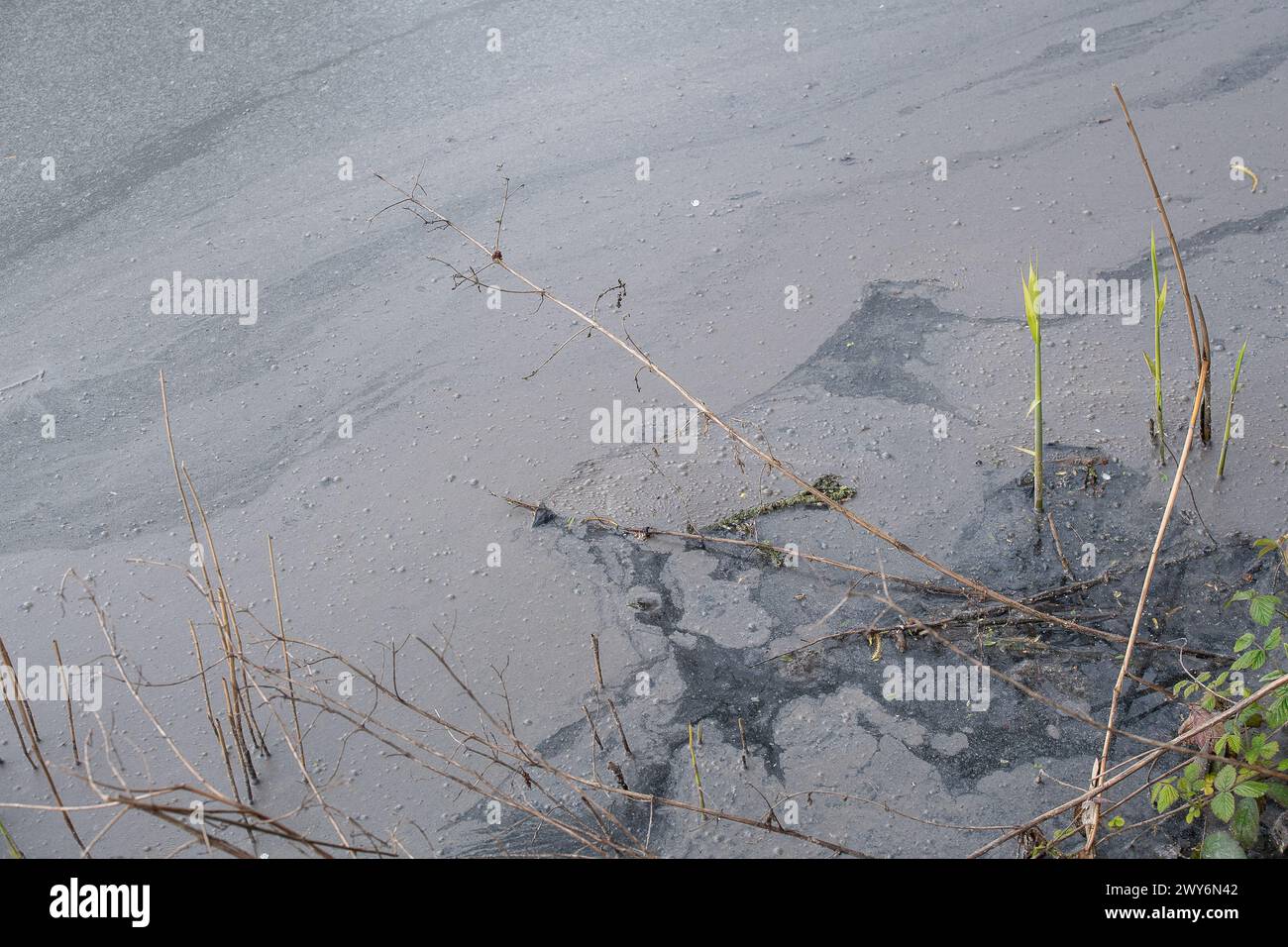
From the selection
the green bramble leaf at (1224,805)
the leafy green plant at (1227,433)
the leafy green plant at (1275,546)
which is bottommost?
the green bramble leaf at (1224,805)

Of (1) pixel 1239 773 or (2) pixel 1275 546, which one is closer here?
(1) pixel 1239 773

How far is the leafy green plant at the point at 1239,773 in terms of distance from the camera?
1.29m

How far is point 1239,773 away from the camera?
52.0 inches

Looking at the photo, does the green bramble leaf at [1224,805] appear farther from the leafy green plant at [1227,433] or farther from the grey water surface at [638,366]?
the leafy green plant at [1227,433]

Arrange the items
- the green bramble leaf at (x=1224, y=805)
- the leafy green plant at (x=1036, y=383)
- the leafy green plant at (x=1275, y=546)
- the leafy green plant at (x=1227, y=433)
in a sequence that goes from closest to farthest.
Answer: the green bramble leaf at (x=1224, y=805), the leafy green plant at (x=1275, y=546), the leafy green plant at (x=1036, y=383), the leafy green plant at (x=1227, y=433)

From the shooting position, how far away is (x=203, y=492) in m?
2.04

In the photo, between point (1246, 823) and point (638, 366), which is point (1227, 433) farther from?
point (638, 366)

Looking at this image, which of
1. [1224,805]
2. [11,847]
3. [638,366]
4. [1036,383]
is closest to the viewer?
[1224,805]

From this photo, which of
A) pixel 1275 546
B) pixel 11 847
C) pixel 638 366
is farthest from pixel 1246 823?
pixel 11 847

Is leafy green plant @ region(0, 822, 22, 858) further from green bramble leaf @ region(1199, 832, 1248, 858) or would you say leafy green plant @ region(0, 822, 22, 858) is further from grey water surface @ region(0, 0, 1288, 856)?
green bramble leaf @ region(1199, 832, 1248, 858)

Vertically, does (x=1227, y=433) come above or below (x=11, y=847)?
above

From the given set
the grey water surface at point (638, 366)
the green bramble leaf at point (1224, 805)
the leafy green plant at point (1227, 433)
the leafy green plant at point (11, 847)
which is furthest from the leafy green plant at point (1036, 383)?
the leafy green plant at point (11, 847)

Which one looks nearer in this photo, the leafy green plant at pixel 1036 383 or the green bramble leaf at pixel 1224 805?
the green bramble leaf at pixel 1224 805
